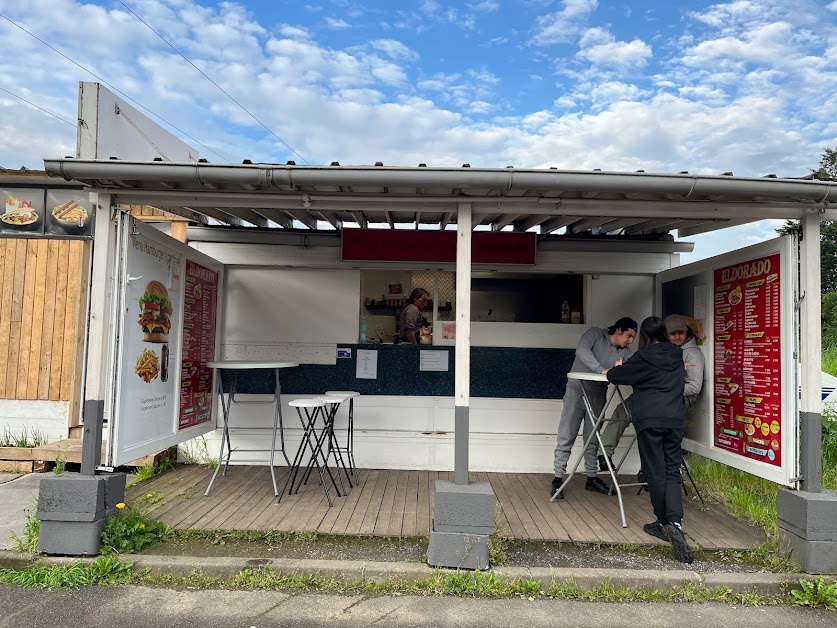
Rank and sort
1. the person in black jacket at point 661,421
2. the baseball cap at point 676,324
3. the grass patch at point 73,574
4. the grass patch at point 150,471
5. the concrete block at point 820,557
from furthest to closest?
the grass patch at point 150,471 < the baseball cap at point 676,324 < the person in black jacket at point 661,421 < the concrete block at point 820,557 < the grass patch at point 73,574

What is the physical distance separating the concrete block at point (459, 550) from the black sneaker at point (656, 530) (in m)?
1.43

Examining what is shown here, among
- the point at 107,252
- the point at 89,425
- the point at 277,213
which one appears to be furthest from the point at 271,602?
the point at 277,213

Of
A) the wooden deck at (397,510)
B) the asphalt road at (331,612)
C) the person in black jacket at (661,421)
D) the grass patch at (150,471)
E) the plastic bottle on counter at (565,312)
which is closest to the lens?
the asphalt road at (331,612)

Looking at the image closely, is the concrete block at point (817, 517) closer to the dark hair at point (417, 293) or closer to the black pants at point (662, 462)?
the black pants at point (662, 462)

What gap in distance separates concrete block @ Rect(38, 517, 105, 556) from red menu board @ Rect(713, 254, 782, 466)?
4.73m

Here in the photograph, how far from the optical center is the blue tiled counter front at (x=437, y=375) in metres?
6.04

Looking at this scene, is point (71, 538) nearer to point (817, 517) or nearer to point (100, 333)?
point (100, 333)

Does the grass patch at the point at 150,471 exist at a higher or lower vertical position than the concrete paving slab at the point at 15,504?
higher

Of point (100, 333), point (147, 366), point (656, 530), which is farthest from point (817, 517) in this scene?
point (100, 333)

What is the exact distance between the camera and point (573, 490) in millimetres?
5309

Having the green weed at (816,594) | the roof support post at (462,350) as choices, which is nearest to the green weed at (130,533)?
the roof support post at (462,350)

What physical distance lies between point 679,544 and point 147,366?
4119 millimetres

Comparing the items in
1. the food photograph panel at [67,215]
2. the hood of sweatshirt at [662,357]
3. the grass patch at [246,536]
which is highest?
the food photograph panel at [67,215]

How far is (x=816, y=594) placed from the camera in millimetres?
3377
